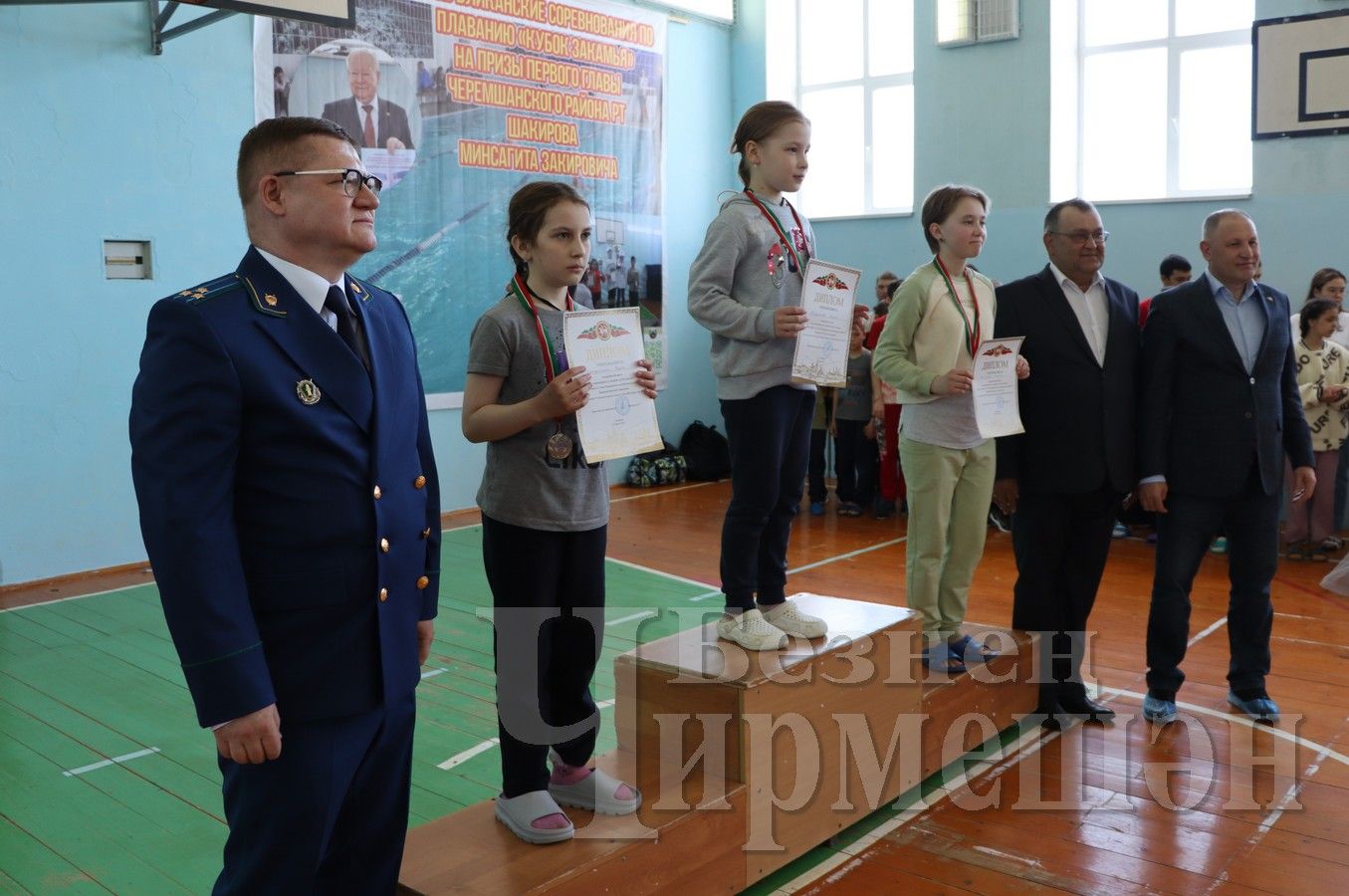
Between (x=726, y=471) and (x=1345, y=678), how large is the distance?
221 inches

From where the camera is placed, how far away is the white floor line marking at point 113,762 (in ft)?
11.1

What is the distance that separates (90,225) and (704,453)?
4.86 meters

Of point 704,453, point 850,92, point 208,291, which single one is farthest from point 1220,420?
point 850,92

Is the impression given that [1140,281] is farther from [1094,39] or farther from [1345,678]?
[1345,678]

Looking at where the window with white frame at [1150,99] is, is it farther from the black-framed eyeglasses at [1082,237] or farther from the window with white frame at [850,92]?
the black-framed eyeglasses at [1082,237]

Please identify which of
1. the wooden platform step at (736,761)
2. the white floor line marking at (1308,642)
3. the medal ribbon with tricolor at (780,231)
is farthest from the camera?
the white floor line marking at (1308,642)

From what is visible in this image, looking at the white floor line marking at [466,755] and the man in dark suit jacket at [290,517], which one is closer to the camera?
the man in dark suit jacket at [290,517]

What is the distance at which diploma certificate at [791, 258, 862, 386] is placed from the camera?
2834mm

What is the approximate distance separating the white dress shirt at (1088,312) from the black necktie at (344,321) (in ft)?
7.83

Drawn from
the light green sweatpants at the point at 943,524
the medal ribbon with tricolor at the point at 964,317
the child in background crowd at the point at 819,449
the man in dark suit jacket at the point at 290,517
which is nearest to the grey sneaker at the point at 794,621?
the light green sweatpants at the point at 943,524

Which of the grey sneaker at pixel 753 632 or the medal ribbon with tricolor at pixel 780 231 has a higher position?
the medal ribbon with tricolor at pixel 780 231

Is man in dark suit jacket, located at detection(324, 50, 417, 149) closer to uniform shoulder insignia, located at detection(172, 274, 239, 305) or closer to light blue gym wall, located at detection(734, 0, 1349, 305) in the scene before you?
light blue gym wall, located at detection(734, 0, 1349, 305)

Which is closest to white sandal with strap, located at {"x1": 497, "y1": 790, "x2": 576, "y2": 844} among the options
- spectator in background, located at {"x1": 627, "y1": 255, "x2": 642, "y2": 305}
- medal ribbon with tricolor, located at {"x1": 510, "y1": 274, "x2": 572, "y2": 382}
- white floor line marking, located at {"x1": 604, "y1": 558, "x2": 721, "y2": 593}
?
medal ribbon with tricolor, located at {"x1": 510, "y1": 274, "x2": 572, "y2": 382}

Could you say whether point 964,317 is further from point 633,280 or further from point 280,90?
point 633,280
